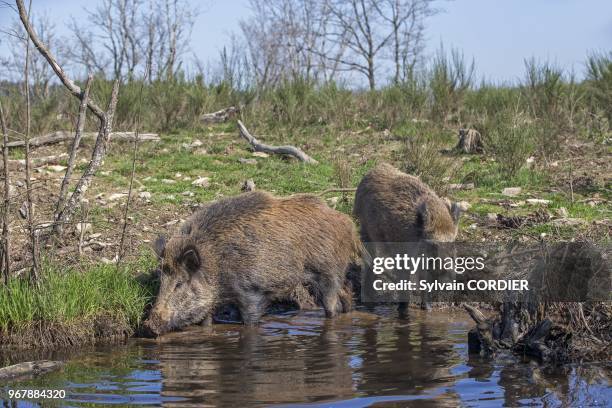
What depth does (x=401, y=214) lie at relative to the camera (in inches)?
367

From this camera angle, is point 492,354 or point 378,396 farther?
point 492,354

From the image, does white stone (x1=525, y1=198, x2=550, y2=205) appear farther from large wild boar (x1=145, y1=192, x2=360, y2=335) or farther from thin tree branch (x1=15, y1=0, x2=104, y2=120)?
thin tree branch (x1=15, y1=0, x2=104, y2=120)

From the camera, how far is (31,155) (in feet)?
43.4

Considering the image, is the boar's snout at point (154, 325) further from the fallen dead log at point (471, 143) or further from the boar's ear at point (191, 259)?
the fallen dead log at point (471, 143)

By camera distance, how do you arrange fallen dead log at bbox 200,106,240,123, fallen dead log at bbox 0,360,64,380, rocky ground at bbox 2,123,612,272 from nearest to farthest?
1. fallen dead log at bbox 0,360,64,380
2. rocky ground at bbox 2,123,612,272
3. fallen dead log at bbox 200,106,240,123

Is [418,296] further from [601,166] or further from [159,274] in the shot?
[601,166]

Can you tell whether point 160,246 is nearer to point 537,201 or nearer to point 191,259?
point 191,259

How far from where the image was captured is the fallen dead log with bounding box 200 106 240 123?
1593cm

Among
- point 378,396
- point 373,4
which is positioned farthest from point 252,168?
point 373,4

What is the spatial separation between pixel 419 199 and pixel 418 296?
1039 mm

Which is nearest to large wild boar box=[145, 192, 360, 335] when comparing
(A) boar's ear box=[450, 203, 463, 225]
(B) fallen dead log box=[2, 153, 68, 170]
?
(A) boar's ear box=[450, 203, 463, 225]

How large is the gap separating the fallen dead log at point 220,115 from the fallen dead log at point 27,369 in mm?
9535

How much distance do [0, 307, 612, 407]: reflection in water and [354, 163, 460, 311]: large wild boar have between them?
1.15 metres

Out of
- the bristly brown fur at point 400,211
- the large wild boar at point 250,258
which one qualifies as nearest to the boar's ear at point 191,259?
the large wild boar at point 250,258
